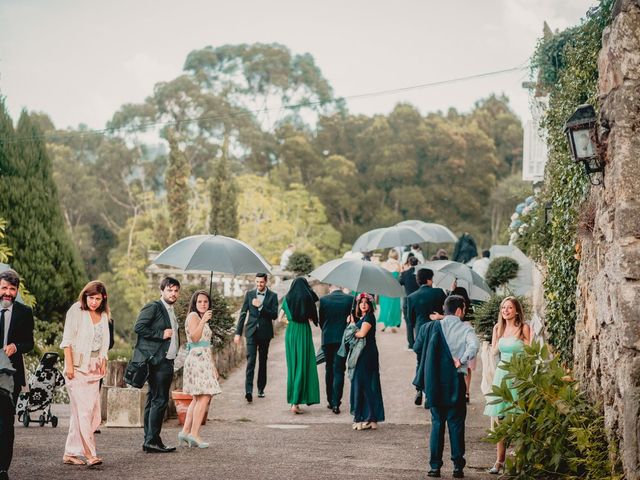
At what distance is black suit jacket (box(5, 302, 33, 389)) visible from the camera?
8938 mm

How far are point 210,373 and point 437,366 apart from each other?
8.31 ft

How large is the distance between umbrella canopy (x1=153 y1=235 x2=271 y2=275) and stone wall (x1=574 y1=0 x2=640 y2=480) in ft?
14.9

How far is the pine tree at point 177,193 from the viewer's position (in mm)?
42906

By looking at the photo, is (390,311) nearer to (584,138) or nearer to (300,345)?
(300,345)

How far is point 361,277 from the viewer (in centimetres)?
1398

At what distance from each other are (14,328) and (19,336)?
89 mm

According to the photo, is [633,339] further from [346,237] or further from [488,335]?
[346,237]

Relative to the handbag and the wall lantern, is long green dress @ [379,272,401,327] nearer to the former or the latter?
the handbag

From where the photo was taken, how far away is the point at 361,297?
517 inches

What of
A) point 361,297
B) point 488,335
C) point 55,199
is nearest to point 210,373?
point 361,297

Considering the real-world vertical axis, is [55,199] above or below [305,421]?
above

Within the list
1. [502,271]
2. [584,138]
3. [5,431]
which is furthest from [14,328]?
[502,271]

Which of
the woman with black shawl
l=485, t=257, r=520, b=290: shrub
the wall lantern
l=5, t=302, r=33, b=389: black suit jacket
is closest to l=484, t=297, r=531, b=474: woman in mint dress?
the wall lantern

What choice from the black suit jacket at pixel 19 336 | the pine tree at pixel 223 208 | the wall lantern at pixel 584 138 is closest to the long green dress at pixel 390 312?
the wall lantern at pixel 584 138
